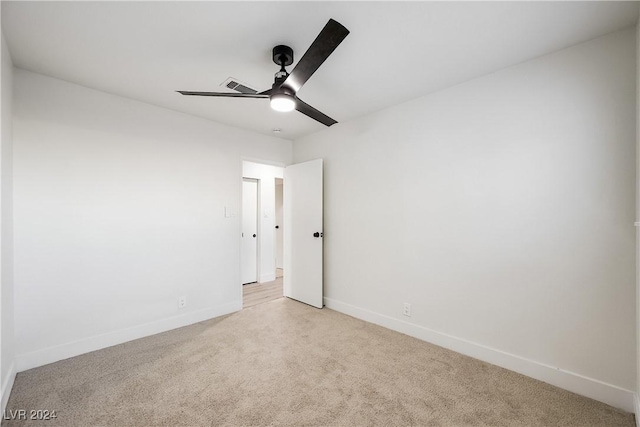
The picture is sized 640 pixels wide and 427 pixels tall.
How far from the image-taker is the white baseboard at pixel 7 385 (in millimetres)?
1772

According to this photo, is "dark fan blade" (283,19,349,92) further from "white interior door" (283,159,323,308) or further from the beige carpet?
the beige carpet

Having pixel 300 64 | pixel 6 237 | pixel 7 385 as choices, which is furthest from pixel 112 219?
pixel 300 64

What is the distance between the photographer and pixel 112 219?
273 cm

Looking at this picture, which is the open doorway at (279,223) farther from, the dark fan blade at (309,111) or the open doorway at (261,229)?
the dark fan blade at (309,111)

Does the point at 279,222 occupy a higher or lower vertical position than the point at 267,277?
higher

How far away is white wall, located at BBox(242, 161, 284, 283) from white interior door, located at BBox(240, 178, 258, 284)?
3.3 inches

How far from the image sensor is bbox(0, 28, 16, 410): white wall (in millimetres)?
1828

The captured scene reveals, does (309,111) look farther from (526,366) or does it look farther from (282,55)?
(526,366)

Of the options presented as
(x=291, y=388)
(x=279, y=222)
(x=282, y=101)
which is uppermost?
(x=282, y=101)

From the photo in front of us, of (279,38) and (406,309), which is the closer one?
(279,38)

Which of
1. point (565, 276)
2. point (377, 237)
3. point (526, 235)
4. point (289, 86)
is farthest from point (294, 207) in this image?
point (565, 276)

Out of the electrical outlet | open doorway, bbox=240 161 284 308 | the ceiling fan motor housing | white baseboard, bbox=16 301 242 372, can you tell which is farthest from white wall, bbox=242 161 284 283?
the ceiling fan motor housing

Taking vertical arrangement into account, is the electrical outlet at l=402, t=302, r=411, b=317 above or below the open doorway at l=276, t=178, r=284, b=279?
below

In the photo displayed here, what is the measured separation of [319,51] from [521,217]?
6.55 feet
